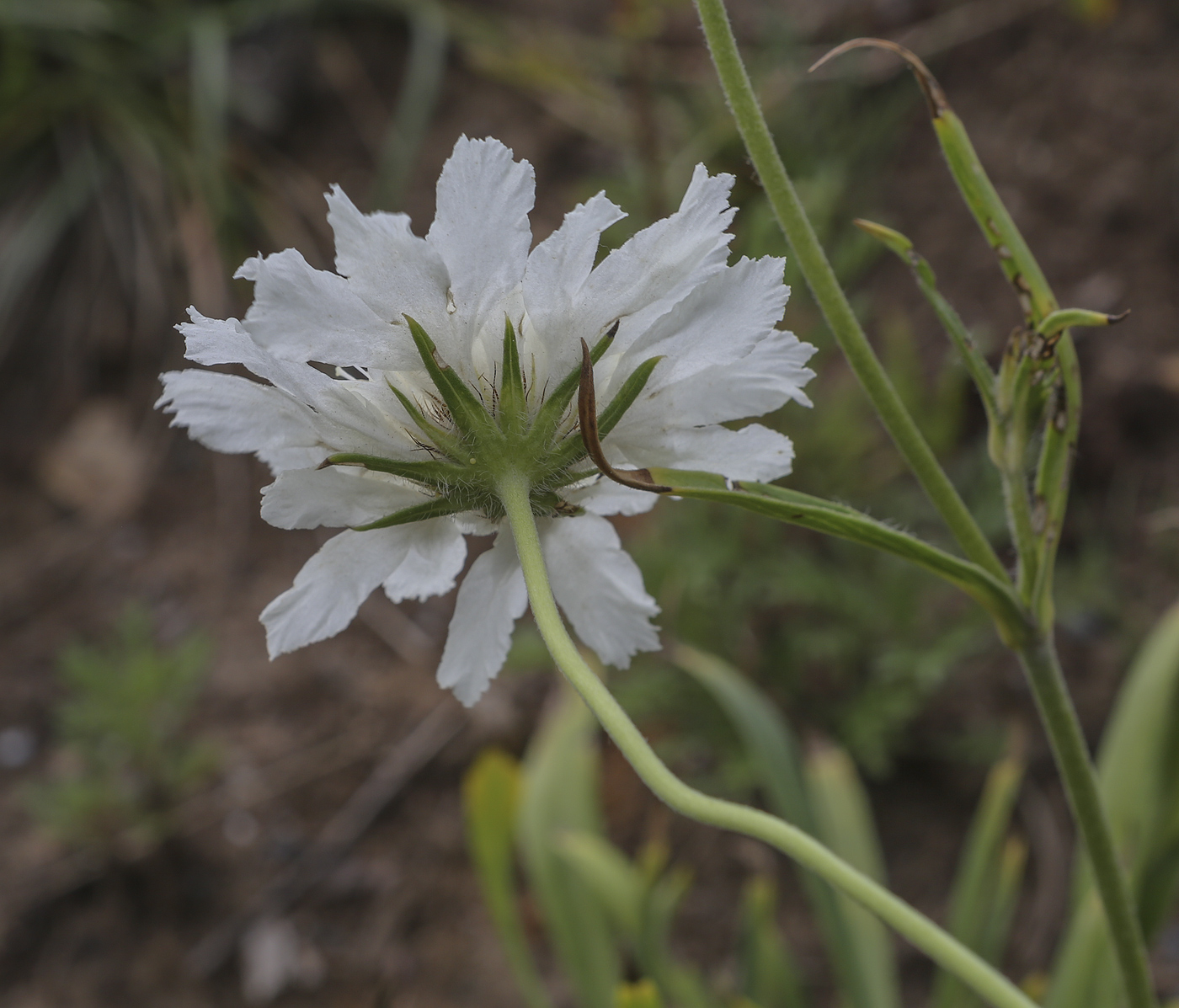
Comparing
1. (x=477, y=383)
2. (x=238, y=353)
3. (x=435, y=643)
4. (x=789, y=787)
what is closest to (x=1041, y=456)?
(x=477, y=383)

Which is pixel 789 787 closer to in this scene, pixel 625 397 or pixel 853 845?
pixel 853 845

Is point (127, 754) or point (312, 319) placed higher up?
point (312, 319)

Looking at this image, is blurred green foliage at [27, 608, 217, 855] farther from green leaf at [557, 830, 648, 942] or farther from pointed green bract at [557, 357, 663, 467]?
pointed green bract at [557, 357, 663, 467]

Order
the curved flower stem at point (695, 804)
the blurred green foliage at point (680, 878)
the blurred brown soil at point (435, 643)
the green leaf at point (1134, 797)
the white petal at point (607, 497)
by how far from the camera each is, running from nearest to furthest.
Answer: the curved flower stem at point (695, 804), the white petal at point (607, 497), the green leaf at point (1134, 797), the blurred green foliage at point (680, 878), the blurred brown soil at point (435, 643)

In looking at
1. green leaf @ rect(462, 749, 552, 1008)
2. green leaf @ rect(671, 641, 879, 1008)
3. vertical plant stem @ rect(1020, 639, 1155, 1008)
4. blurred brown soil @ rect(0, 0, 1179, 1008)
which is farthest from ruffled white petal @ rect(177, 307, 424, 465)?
blurred brown soil @ rect(0, 0, 1179, 1008)

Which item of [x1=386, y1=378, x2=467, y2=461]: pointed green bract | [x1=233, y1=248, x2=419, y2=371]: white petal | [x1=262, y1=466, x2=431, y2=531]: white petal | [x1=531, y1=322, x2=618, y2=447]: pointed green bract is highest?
[x1=531, y1=322, x2=618, y2=447]: pointed green bract

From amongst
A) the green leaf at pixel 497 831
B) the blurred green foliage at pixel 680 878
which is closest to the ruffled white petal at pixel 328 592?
the blurred green foliage at pixel 680 878

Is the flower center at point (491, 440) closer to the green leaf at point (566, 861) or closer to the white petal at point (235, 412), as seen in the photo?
the white petal at point (235, 412)
